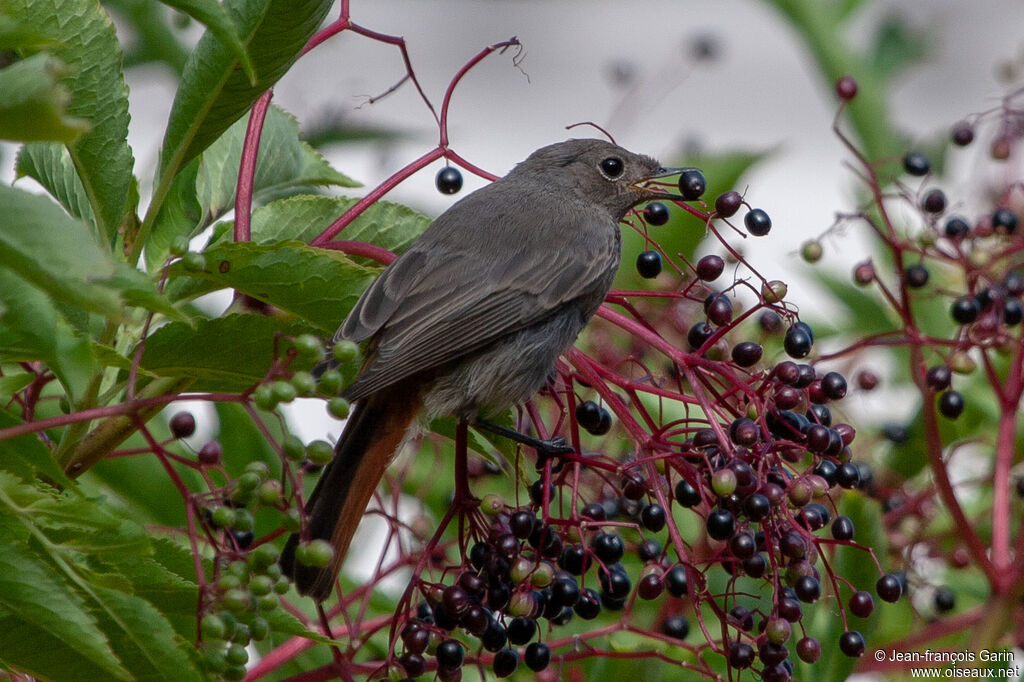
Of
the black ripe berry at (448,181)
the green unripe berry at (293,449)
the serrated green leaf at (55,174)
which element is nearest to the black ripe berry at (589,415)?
the black ripe berry at (448,181)

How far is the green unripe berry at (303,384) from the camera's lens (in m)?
1.88

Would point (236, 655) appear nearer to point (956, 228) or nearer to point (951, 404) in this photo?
point (951, 404)

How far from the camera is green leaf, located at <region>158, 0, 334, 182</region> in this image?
207 centimetres

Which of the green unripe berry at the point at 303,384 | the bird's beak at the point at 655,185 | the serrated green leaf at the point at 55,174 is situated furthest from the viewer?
the bird's beak at the point at 655,185

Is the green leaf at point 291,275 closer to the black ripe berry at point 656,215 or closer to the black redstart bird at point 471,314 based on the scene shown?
the black redstart bird at point 471,314

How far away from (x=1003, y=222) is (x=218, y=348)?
7.12 feet

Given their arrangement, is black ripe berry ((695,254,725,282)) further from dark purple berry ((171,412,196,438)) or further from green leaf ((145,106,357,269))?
dark purple berry ((171,412,196,438))

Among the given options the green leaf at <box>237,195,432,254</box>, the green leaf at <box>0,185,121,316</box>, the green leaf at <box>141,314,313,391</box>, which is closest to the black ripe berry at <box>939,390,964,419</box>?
the green leaf at <box>237,195,432,254</box>

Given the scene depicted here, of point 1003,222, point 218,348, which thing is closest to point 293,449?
point 218,348

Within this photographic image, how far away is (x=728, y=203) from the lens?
8.48ft

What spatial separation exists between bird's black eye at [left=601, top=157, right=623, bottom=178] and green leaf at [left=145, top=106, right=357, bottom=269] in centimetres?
117

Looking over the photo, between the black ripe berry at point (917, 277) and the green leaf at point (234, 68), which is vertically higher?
the black ripe berry at point (917, 277)

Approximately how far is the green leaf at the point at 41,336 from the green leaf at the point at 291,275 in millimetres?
286

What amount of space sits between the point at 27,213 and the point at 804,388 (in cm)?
150
